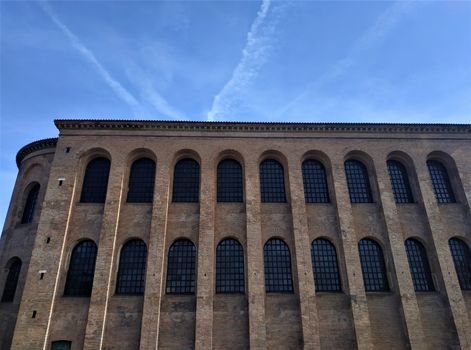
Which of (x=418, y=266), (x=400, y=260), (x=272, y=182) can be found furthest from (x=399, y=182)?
(x=272, y=182)

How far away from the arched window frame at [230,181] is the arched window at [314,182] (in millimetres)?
3407

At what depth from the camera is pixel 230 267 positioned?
15.1 meters

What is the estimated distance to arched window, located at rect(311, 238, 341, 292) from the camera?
15.1 m

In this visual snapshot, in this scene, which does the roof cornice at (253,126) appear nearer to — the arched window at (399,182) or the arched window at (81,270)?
the arched window at (399,182)

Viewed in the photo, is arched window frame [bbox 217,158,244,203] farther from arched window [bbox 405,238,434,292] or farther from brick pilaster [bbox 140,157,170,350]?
arched window [bbox 405,238,434,292]

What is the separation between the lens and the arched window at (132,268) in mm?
14656

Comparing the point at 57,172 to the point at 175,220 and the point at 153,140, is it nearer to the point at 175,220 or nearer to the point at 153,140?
the point at 153,140

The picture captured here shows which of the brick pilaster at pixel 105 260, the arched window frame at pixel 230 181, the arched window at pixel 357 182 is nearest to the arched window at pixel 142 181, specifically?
the brick pilaster at pixel 105 260

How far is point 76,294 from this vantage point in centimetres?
1446

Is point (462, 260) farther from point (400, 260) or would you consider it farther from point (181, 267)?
point (181, 267)

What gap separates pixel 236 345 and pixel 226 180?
7.69 metres

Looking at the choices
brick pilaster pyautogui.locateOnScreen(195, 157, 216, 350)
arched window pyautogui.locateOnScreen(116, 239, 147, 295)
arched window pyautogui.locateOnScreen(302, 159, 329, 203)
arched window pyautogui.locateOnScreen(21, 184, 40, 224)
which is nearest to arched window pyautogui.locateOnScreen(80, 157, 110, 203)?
arched window pyautogui.locateOnScreen(116, 239, 147, 295)

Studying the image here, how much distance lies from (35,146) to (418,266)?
69.5ft

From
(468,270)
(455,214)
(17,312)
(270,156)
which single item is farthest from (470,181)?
(17,312)
